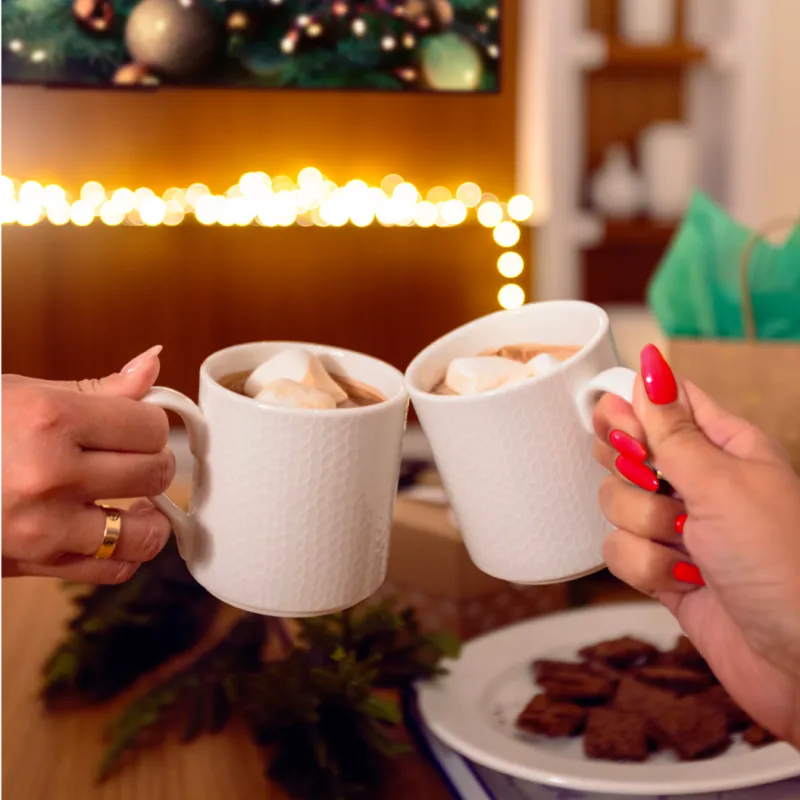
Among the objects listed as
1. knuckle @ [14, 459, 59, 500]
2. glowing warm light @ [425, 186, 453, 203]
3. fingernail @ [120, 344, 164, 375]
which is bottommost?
knuckle @ [14, 459, 59, 500]

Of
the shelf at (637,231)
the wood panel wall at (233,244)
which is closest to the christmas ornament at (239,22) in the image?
the wood panel wall at (233,244)

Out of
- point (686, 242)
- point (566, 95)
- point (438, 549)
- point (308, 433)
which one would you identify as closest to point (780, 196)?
point (566, 95)

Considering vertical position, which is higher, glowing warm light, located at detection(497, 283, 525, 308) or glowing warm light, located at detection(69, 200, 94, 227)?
glowing warm light, located at detection(69, 200, 94, 227)

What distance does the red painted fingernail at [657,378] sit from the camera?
0.49 m

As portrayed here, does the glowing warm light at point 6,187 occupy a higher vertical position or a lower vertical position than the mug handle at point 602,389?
higher

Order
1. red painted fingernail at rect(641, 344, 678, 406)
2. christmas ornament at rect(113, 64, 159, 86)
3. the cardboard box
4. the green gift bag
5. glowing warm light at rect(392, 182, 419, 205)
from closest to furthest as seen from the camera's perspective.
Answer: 1. red painted fingernail at rect(641, 344, 678, 406)
2. the cardboard box
3. the green gift bag
4. christmas ornament at rect(113, 64, 159, 86)
5. glowing warm light at rect(392, 182, 419, 205)

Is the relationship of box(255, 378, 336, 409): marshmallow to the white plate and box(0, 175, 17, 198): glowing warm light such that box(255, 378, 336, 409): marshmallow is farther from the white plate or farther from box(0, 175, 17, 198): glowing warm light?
box(0, 175, 17, 198): glowing warm light

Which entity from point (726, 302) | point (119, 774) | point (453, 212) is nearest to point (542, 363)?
point (119, 774)

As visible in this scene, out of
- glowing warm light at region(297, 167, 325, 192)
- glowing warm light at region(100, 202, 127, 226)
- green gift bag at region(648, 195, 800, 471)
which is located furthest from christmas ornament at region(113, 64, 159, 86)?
green gift bag at region(648, 195, 800, 471)

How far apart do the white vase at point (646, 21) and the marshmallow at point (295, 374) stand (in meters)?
2.30

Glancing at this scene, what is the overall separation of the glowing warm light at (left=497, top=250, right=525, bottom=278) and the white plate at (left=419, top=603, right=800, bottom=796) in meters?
1.95

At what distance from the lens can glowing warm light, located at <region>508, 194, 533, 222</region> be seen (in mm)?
2682

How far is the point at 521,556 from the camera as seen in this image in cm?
56

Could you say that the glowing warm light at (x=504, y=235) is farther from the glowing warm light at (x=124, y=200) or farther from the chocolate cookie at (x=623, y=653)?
the chocolate cookie at (x=623, y=653)
